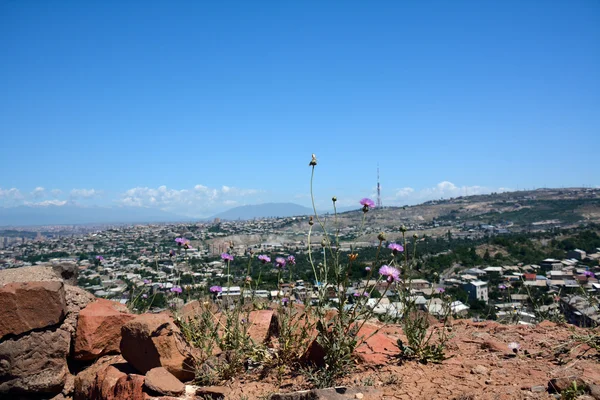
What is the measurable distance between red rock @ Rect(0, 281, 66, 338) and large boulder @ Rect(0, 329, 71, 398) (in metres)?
0.13

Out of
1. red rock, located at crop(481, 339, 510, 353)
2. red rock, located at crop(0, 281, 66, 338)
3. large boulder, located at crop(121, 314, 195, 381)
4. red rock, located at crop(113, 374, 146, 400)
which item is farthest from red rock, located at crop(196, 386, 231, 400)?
red rock, located at crop(481, 339, 510, 353)

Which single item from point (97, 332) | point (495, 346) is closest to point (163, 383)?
point (97, 332)

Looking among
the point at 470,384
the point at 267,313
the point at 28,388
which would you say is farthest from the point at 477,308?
the point at 28,388

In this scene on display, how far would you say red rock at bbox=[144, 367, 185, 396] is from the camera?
3855 millimetres

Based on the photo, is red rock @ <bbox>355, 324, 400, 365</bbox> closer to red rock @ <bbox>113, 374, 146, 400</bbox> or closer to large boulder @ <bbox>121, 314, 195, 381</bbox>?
large boulder @ <bbox>121, 314, 195, 381</bbox>

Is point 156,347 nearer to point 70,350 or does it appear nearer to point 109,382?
point 109,382

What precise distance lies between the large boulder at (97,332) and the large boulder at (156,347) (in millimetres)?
600

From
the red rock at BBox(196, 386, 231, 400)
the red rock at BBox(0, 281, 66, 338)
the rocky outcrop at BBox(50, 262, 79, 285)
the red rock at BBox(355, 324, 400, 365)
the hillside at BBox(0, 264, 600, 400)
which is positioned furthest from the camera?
the rocky outcrop at BBox(50, 262, 79, 285)

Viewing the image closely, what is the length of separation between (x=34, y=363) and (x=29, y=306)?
64cm

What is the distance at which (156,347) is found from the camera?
4336 millimetres

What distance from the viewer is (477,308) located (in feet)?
34.5

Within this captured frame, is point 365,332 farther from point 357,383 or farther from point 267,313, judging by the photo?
point 267,313

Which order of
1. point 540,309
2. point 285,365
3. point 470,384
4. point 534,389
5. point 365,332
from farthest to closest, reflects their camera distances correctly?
point 540,309 → point 365,332 → point 285,365 → point 470,384 → point 534,389

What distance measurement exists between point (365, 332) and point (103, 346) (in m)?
3.27
